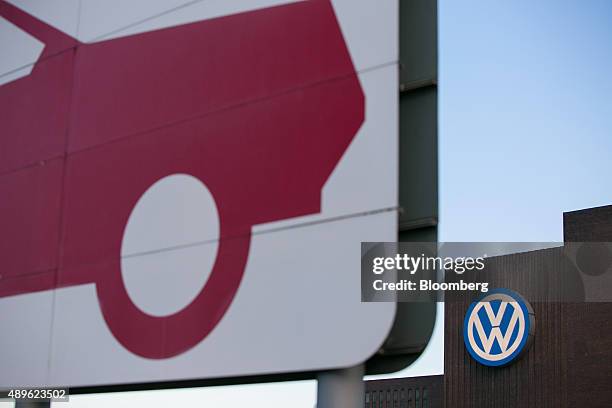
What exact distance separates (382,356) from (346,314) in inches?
8.4

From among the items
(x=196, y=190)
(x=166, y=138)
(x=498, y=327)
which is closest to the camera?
(x=196, y=190)

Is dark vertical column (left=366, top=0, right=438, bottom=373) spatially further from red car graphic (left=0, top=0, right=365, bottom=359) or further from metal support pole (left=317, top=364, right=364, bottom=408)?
red car graphic (left=0, top=0, right=365, bottom=359)

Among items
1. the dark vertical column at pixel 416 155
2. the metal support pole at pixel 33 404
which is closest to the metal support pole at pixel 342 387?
the dark vertical column at pixel 416 155

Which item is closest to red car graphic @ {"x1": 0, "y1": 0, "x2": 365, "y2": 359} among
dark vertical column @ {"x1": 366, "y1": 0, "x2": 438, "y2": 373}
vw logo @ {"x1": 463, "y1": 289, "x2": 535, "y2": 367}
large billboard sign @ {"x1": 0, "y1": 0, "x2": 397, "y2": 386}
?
large billboard sign @ {"x1": 0, "y1": 0, "x2": 397, "y2": 386}

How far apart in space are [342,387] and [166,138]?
4.58 feet

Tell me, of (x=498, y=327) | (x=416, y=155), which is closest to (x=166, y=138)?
(x=416, y=155)

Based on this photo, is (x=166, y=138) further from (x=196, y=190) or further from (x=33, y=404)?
(x=33, y=404)

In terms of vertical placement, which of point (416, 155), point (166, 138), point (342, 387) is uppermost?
point (166, 138)

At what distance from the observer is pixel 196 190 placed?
4.13 m

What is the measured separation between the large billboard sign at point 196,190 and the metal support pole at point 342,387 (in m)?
0.08

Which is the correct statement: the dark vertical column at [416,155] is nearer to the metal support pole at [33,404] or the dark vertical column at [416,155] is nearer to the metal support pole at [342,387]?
the metal support pole at [342,387]

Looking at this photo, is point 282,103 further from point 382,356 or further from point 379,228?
point 382,356

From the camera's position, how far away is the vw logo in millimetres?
39469

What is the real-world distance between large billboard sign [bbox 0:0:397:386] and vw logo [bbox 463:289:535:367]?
117ft
